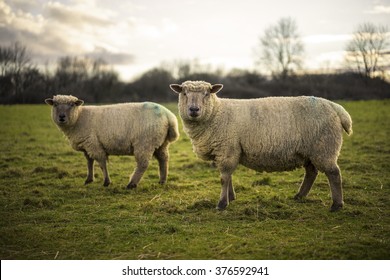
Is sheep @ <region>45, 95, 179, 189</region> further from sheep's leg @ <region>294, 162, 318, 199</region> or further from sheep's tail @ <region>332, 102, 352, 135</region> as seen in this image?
sheep's tail @ <region>332, 102, 352, 135</region>

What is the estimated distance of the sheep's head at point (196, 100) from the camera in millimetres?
6625

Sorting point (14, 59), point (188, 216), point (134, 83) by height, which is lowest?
point (188, 216)

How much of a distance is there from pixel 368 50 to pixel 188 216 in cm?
701

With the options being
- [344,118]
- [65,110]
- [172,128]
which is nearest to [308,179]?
[344,118]

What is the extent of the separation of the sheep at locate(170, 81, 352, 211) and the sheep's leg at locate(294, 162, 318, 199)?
0.52 m

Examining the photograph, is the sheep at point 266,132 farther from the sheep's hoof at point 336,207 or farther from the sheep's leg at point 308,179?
the sheep's leg at point 308,179

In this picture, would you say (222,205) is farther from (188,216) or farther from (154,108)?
(154,108)

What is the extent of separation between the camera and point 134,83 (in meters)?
52.5

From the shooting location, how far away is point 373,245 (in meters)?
4.94

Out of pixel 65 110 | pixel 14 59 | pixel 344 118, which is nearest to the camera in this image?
pixel 344 118

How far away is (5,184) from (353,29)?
391 inches

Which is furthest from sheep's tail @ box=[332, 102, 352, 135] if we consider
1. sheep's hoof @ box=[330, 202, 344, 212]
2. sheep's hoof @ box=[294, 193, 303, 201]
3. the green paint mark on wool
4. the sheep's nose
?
the green paint mark on wool
